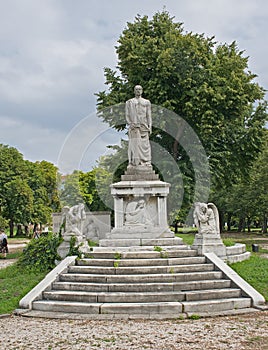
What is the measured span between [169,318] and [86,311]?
1.77 m

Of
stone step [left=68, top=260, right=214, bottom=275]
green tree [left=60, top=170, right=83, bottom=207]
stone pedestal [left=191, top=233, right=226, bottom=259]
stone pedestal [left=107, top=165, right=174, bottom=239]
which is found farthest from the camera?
green tree [left=60, top=170, right=83, bottom=207]

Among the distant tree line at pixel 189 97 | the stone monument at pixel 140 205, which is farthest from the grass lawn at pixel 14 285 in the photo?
the distant tree line at pixel 189 97

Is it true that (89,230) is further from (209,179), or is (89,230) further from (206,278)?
(206,278)

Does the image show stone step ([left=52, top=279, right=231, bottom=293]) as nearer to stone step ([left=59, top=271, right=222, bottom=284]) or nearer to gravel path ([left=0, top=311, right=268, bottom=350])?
stone step ([left=59, top=271, right=222, bottom=284])

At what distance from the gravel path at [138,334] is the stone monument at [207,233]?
3425mm

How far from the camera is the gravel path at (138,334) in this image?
20.0 feet

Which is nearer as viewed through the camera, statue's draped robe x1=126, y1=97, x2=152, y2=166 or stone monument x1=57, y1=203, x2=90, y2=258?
stone monument x1=57, y1=203, x2=90, y2=258

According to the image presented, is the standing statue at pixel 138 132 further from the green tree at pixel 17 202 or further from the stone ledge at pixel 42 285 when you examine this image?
the green tree at pixel 17 202

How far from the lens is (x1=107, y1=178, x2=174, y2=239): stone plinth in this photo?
1349 cm

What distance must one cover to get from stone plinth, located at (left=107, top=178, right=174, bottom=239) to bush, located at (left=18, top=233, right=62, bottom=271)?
90.9 inches

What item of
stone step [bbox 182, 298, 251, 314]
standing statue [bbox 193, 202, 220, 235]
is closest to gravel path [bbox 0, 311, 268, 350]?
stone step [bbox 182, 298, 251, 314]

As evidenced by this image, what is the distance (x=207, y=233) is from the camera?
11.6 meters

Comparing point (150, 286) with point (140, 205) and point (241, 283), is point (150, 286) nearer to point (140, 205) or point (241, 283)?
point (241, 283)

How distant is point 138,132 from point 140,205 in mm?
2792
